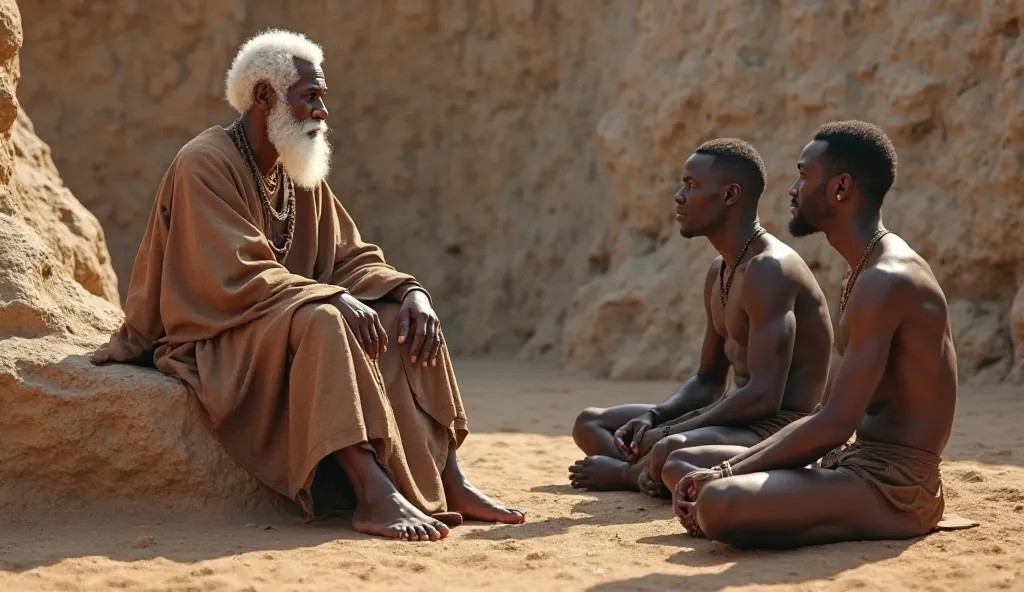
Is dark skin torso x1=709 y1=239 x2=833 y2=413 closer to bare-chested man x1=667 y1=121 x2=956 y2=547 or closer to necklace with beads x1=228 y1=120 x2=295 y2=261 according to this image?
bare-chested man x1=667 y1=121 x2=956 y2=547

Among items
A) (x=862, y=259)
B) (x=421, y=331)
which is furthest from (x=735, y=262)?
(x=421, y=331)

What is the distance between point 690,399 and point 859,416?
1689 mm

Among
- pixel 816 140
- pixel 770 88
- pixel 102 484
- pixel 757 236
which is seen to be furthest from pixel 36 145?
pixel 770 88

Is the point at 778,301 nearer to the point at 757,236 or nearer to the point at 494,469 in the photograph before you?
the point at 757,236

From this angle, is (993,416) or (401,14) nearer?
(993,416)

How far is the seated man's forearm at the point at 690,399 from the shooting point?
5871 mm

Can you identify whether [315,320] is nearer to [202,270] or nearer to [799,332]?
[202,270]

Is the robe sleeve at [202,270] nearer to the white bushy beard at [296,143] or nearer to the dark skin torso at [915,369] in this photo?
the white bushy beard at [296,143]

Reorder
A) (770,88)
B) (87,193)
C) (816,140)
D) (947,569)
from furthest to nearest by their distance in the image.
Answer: (87,193) → (770,88) → (816,140) → (947,569)

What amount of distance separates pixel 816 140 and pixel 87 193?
399 inches

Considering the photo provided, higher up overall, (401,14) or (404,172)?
(401,14)

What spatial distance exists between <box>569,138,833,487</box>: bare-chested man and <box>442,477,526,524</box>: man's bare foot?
2.30ft

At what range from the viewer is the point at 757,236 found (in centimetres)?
557

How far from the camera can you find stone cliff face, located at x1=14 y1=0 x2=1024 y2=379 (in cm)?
951
